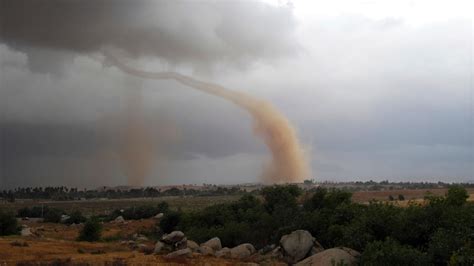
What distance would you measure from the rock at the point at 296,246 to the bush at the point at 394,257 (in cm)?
714

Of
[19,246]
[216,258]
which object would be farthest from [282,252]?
[19,246]

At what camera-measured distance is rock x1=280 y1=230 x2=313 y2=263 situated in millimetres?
33875

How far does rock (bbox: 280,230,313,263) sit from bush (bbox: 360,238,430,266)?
23.4ft

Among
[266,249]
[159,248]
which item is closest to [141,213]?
[159,248]

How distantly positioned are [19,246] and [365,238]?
2924 cm

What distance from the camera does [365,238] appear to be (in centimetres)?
3156

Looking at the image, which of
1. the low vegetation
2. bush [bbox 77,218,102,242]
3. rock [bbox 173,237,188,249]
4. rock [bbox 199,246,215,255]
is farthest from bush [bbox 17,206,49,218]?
rock [bbox 199,246,215,255]

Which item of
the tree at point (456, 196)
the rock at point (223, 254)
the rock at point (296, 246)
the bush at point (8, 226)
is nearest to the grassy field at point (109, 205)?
the bush at point (8, 226)

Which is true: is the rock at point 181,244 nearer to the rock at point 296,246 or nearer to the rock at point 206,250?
the rock at point 206,250

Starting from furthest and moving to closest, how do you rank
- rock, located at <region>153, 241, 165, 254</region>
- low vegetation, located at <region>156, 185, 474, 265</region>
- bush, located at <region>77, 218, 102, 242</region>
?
1. bush, located at <region>77, 218, 102, 242</region>
2. rock, located at <region>153, 241, 165, 254</region>
3. low vegetation, located at <region>156, 185, 474, 265</region>

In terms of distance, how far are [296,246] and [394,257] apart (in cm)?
981

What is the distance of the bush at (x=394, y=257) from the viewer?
25656mm

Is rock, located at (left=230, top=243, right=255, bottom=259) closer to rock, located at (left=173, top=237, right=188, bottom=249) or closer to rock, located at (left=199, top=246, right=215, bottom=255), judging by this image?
rock, located at (left=199, top=246, right=215, bottom=255)

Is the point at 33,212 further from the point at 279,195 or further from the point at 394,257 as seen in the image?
the point at 394,257
